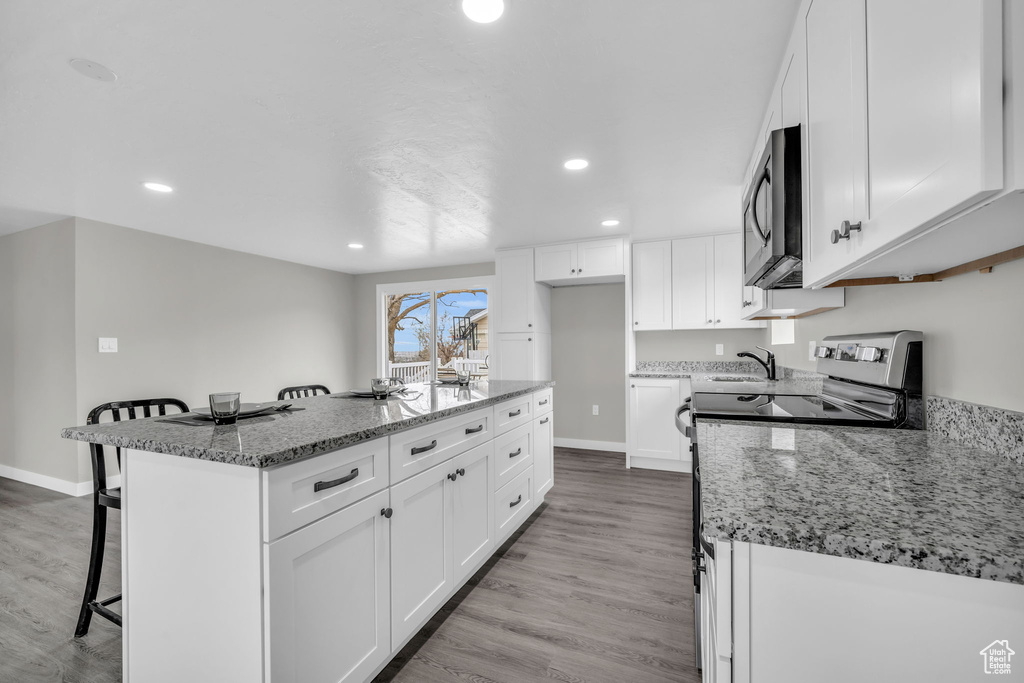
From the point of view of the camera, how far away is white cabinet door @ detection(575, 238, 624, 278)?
437 centimetres

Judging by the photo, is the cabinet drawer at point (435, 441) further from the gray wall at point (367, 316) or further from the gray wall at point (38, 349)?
the gray wall at point (367, 316)

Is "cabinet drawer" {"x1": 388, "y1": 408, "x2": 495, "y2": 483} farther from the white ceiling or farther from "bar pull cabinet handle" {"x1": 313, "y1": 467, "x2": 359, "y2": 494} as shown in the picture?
the white ceiling

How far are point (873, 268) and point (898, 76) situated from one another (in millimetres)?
513

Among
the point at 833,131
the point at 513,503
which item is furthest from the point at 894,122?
the point at 513,503

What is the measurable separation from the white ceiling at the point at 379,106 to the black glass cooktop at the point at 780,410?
132 centimetres

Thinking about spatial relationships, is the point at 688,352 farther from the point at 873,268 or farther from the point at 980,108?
the point at 980,108

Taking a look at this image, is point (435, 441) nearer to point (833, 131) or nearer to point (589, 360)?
point (833, 131)

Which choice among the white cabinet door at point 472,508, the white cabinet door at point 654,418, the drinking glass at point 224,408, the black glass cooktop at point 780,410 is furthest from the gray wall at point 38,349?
the white cabinet door at point 654,418

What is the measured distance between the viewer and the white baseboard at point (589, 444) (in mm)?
4949

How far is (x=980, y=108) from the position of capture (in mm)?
520

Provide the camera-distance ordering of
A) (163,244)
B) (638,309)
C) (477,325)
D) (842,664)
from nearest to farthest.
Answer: (842,664) < (163,244) < (638,309) < (477,325)

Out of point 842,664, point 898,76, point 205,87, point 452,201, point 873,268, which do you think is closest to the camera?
point 842,664

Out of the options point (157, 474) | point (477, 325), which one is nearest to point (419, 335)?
point (477, 325)

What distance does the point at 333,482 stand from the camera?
130cm
